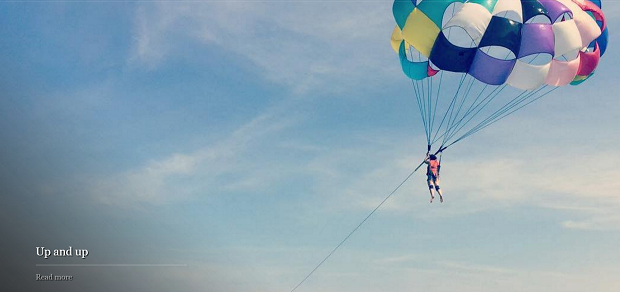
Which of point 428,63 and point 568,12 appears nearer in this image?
point 568,12

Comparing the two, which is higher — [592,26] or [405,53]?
[405,53]

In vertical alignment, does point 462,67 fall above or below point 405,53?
below

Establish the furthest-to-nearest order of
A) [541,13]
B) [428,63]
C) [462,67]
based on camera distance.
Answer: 1. [428,63]
2. [462,67]
3. [541,13]

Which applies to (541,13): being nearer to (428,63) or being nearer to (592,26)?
(592,26)

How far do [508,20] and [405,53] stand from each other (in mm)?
5682

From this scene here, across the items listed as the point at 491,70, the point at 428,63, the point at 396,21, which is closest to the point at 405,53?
the point at 428,63

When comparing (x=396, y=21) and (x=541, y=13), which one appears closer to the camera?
(x=541, y=13)

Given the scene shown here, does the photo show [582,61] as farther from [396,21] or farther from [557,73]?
[396,21]

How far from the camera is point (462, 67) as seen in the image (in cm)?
2486

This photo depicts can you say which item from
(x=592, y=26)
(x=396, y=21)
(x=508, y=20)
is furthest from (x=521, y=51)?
(x=396, y=21)

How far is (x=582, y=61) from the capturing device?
26.4 meters

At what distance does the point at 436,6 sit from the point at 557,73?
6339mm

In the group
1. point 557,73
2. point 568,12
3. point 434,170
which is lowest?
point 434,170

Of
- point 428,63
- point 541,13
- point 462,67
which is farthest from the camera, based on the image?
point 428,63
